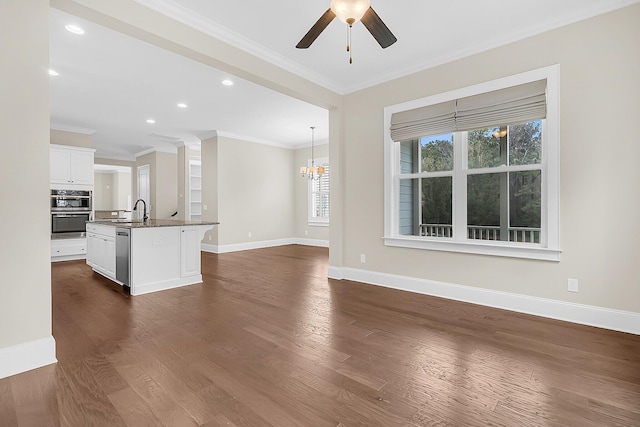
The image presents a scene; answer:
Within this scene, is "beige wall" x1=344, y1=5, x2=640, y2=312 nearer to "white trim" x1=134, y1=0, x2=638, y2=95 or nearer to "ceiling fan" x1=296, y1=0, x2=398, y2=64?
"white trim" x1=134, y1=0, x2=638, y2=95

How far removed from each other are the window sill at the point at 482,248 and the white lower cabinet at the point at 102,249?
13.4ft

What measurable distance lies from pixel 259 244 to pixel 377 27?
6937mm

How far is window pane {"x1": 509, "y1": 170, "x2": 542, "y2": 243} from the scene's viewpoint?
10.8 feet

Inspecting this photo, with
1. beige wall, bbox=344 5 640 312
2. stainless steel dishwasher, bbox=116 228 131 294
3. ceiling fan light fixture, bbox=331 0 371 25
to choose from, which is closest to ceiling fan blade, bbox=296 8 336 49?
ceiling fan light fixture, bbox=331 0 371 25

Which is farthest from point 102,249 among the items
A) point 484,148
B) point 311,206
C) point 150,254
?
point 484,148

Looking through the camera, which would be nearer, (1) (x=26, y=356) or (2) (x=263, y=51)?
(1) (x=26, y=356)

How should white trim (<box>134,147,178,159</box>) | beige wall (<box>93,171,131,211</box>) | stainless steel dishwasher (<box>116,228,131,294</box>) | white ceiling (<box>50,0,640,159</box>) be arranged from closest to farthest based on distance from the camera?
white ceiling (<box>50,0,640,159</box>), stainless steel dishwasher (<box>116,228,131,294</box>), white trim (<box>134,147,178,159</box>), beige wall (<box>93,171,131,211</box>)

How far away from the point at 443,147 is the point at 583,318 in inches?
92.0

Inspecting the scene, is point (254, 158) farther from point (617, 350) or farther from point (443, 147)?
point (617, 350)

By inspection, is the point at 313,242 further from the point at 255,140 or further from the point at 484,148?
the point at 484,148

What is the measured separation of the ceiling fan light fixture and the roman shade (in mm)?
2131

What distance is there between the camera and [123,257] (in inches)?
163

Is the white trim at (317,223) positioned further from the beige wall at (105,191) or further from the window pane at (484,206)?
the beige wall at (105,191)

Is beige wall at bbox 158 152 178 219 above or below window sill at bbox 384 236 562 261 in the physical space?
above
